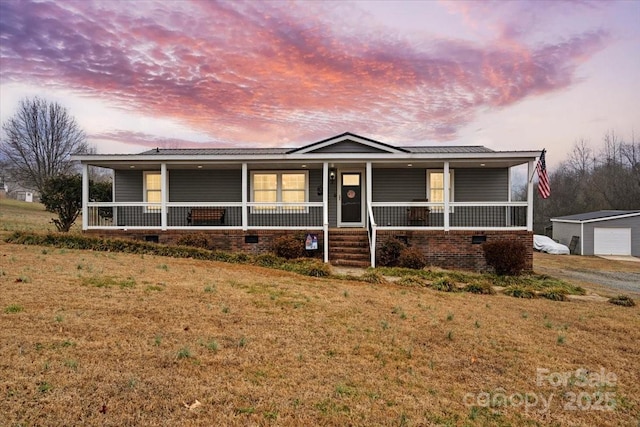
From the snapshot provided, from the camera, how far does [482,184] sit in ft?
51.2

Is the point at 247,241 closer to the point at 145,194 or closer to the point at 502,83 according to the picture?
the point at 145,194

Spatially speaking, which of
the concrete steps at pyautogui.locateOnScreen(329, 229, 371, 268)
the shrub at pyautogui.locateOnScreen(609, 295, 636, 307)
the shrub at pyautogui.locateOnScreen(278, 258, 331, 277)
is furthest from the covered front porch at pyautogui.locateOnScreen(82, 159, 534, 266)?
the shrub at pyautogui.locateOnScreen(609, 295, 636, 307)

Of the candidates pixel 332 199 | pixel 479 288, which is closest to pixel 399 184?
pixel 332 199

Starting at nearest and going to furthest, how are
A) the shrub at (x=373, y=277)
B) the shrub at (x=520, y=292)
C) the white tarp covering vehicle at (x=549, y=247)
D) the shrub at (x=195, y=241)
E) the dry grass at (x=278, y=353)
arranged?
the dry grass at (x=278, y=353) → the shrub at (x=520, y=292) → the shrub at (x=373, y=277) → the shrub at (x=195, y=241) → the white tarp covering vehicle at (x=549, y=247)

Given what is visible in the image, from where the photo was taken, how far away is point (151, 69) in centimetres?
1880

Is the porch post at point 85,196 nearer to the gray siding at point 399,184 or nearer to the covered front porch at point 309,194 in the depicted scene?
the covered front porch at point 309,194

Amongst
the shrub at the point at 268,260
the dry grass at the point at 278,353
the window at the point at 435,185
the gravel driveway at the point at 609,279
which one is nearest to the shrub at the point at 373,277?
the dry grass at the point at 278,353

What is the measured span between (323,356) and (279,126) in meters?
26.1

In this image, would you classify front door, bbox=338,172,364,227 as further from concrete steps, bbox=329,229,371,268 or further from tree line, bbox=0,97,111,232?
tree line, bbox=0,97,111,232

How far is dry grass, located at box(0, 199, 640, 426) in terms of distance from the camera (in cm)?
338

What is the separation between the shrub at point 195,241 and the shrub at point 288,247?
2412 millimetres

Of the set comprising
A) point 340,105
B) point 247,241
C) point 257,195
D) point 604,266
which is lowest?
point 604,266

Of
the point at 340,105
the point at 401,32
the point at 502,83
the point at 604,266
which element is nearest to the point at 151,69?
the point at 340,105

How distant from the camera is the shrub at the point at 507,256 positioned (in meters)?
12.1
